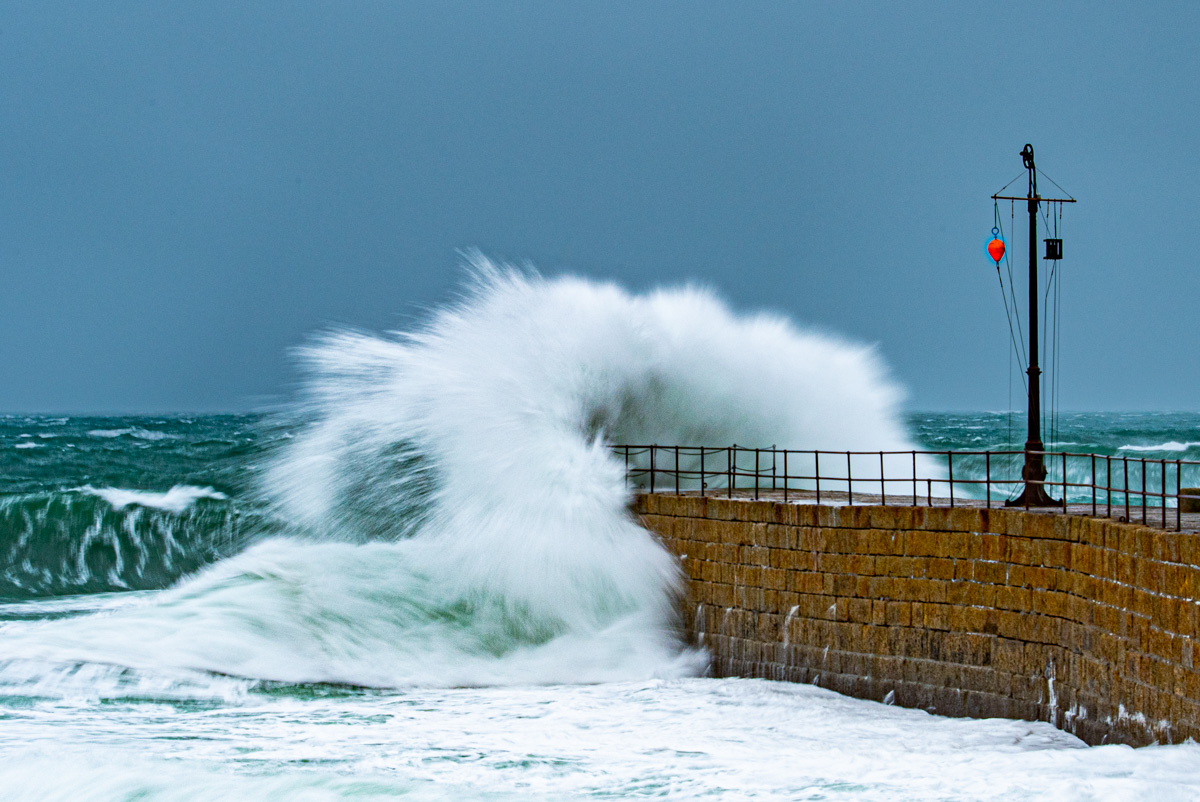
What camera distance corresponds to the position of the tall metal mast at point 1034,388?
12445 millimetres

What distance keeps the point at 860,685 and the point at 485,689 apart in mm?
4125

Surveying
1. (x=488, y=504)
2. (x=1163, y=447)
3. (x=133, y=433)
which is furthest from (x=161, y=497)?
(x=133, y=433)

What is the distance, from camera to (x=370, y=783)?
968 centimetres

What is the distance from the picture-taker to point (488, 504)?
54.2ft

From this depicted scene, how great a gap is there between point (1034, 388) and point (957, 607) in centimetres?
259

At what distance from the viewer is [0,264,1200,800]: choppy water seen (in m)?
9.98

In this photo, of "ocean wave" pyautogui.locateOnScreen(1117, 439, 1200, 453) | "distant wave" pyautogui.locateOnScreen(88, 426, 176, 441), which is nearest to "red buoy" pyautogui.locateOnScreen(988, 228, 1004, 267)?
"ocean wave" pyautogui.locateOnScreen(1117, 439, 1200, 453)

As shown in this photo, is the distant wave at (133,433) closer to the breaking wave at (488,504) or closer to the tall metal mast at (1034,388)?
the breaking wave at (488,504)

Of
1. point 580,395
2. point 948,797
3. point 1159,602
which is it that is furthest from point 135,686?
point 1159,602

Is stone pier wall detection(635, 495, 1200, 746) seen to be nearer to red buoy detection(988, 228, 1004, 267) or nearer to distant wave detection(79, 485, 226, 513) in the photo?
red buoy detection(988, 228, 1004, 267)

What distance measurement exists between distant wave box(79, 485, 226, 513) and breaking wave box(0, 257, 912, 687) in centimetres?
1027

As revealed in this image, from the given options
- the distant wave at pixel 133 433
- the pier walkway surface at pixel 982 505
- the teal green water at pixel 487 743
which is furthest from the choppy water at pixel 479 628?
the distant wave at pixel 133 433

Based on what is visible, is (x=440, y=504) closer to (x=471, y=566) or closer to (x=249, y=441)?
(x=471, y=566)

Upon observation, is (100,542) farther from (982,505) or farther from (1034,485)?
(1034,485)
